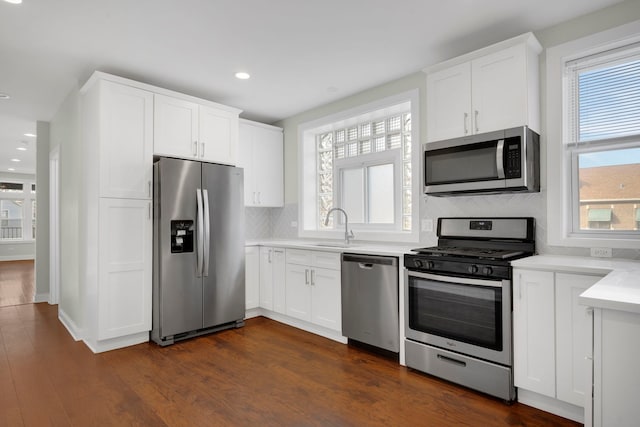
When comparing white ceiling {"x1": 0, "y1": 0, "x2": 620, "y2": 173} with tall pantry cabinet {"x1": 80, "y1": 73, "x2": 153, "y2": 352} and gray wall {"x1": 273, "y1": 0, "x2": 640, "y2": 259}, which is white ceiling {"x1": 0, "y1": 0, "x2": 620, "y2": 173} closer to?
gray wall {"x1": 273, "y1": 0, "x2": 640, "y2": 259}

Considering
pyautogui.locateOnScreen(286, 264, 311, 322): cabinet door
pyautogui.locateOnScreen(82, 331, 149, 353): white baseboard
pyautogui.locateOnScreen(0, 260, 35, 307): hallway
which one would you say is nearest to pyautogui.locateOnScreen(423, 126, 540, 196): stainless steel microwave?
pyautogui.locateOnScreen(286, 264, 311, 322): cabinet door

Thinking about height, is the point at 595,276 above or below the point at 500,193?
below

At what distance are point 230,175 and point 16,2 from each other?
2.10 m

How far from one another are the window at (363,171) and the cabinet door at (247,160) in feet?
2.09

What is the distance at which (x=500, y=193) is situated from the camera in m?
2.89

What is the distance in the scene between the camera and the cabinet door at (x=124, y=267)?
3.24 meters

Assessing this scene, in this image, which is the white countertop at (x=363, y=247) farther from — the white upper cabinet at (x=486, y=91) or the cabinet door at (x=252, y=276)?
the white upper cabinet at (x=486, y=91)

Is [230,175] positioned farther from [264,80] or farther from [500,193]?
[500,193]

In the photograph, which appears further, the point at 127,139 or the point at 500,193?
the point at 127,139

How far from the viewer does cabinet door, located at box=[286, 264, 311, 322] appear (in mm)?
3803

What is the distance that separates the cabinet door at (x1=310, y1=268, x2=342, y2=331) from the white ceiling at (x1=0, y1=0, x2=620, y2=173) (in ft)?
6.51

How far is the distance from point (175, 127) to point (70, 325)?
2.43 metres

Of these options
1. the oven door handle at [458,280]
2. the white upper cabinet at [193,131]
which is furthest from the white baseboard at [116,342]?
the oven door handle at [458,280]

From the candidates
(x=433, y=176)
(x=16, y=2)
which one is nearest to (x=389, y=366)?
(x=433, y=176)
